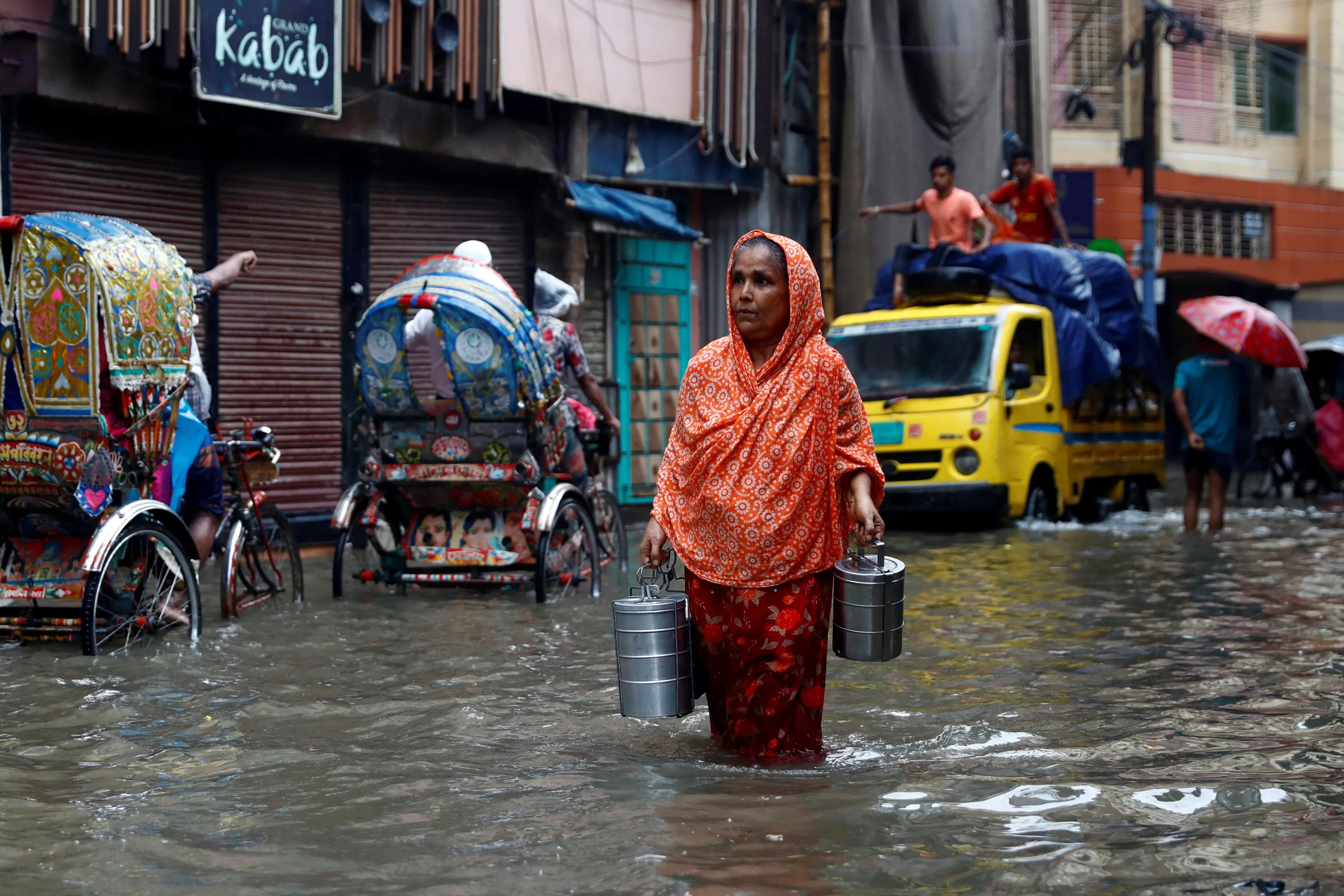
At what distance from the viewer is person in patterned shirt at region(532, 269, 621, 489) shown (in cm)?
954

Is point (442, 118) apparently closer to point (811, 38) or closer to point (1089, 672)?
point (811, 38)

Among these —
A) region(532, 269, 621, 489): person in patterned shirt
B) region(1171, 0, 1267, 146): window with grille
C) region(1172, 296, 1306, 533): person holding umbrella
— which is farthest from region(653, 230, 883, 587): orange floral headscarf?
region(1171, 0, 1267, 146): window with grille

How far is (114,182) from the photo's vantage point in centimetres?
1135

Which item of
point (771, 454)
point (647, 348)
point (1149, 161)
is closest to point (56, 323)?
point (771, 454)

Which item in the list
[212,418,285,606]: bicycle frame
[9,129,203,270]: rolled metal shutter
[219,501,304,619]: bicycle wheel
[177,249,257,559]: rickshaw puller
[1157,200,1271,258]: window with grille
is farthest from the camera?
[1157,200,1271,258]: window with grille

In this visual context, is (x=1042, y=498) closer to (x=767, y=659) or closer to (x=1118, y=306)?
(x=1118, y=306)

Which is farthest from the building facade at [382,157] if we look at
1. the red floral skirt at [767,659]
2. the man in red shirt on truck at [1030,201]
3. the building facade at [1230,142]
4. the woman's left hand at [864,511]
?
the building facade at [1230,142]

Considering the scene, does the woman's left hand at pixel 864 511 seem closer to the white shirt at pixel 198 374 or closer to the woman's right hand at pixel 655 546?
the woman's right hand at pixel 655 546

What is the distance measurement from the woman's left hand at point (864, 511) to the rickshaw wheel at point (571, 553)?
4.22m

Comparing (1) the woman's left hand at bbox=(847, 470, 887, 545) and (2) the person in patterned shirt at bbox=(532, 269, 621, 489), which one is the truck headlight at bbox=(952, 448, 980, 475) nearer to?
(2) the person in patterned shirt at bbox=(532, 269, 621, 489)

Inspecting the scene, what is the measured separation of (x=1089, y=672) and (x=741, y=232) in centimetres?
1143

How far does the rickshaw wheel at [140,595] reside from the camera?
674cm

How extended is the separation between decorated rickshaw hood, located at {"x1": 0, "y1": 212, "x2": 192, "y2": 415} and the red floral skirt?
326 cm

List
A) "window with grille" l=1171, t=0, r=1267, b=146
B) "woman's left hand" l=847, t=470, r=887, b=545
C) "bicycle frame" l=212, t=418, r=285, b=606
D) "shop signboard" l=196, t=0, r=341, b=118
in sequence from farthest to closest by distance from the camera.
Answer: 1. "window with grille" l=1171, t=0, r=1267, b=146
2. "shop signboard" l=196, t=0, r=341, b=118
3. "bicycle frame" l=212, t=418, r=285, b=606
4. "woman's left hand" l=847, t=470, r=887, b=545
